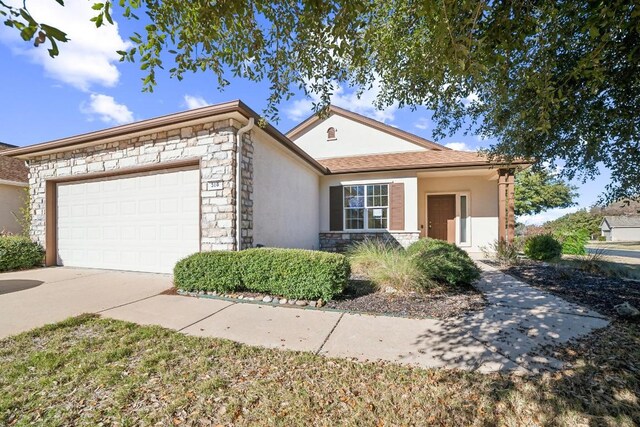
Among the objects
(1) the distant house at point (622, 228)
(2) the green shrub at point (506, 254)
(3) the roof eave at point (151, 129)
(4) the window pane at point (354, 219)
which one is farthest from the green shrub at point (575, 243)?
(1) the distant house at point (622, 228)

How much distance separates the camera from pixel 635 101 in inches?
141

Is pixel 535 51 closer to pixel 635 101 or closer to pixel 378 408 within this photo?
pixel 635 101

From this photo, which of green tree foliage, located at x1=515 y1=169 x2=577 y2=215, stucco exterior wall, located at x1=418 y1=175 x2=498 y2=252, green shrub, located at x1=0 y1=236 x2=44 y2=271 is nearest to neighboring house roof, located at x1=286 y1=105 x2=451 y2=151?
stucco exterior wall, located at x1=418 y1=175 x2=498 y2=252

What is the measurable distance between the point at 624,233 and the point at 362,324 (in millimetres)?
50211

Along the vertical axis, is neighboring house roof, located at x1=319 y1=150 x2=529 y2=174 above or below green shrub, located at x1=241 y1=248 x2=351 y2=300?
above

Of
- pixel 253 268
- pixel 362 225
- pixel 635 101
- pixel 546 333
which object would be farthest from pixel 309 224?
pixel 635 101

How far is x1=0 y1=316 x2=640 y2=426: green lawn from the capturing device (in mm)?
2020

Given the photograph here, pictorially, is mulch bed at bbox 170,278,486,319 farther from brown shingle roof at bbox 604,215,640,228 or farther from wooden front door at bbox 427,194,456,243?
brown shingle roof at bbox 604,215,640,228

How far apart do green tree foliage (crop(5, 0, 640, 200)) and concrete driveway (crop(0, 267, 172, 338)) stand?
142 inches

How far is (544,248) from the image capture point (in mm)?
8992

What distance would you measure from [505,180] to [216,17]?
10.2m

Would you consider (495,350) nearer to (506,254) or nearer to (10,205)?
(506,254)

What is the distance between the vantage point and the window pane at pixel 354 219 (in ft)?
34.4

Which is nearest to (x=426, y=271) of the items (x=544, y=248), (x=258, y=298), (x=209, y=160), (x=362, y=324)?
(x=362, y=324)
